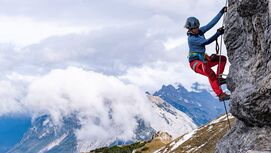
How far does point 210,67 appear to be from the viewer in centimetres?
2292

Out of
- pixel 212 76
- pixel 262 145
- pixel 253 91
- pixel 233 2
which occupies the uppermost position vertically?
pixel 233 2

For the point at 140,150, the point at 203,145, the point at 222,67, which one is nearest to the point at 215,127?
the point at 203,145

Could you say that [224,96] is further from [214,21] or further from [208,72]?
[214,21]

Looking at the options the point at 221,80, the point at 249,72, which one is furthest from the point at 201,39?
the point at 249,72

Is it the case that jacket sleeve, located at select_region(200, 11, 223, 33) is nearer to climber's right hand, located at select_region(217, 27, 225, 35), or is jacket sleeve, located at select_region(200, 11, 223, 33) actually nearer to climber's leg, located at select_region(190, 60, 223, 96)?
climber's right hand, located at select_region(217, 27, 225, 35)

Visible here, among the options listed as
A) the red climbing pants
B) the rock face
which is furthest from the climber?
the rock face

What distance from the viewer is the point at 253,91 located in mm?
17750

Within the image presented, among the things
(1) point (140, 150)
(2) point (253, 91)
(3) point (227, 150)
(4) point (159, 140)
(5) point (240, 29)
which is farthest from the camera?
(4) point (159, 140)

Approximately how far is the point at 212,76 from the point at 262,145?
5.43 metres

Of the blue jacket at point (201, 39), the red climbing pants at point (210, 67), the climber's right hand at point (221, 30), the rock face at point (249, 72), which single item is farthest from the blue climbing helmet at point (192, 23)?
the red climbing pants at point (210, 67)

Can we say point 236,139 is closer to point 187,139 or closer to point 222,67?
point 222,67

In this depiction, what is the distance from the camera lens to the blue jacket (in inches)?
851

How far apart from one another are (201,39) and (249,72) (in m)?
4.42

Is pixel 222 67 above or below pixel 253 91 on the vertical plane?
above
